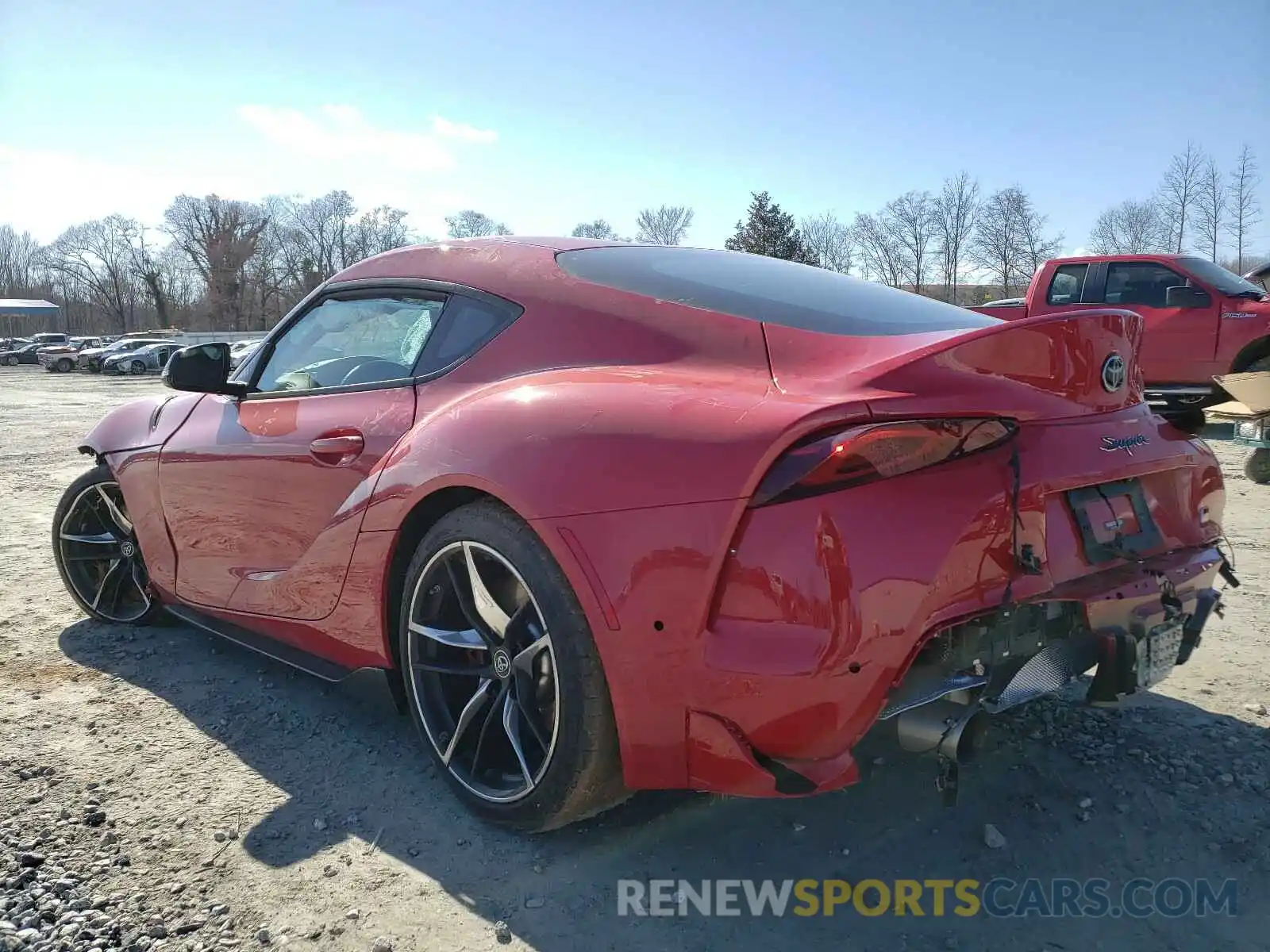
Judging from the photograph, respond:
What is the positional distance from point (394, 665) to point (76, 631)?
2.27 m

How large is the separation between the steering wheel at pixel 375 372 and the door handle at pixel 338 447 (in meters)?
0.21

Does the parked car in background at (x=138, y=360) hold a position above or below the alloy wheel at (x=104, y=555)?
above

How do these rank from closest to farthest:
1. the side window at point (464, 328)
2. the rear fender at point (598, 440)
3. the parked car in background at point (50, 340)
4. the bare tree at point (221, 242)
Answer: the rear fender at point (598, 440) < the side window at point (464, 328) < the parked car in background at point (50, 340) < the bare tree at point (221, 242)

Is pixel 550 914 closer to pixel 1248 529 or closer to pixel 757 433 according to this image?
pixel 757 433

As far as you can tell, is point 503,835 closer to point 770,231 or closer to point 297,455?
point 297,455

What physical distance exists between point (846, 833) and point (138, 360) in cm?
4392

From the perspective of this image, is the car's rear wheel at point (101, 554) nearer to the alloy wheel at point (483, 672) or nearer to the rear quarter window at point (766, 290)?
the alloy wheel at point (483, 672)

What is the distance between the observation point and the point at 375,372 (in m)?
2.82

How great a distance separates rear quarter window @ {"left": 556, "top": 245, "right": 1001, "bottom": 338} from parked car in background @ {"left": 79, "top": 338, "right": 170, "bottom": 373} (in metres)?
44.3

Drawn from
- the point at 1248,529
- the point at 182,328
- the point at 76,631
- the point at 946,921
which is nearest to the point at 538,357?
the point at 946,921

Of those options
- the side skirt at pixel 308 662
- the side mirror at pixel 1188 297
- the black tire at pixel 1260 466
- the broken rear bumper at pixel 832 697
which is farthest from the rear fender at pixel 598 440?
the side mirror at pixel 1188 297

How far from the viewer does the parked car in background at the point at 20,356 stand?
171 feet

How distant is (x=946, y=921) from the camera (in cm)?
199

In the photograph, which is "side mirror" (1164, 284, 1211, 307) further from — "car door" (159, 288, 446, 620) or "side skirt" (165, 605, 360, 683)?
"side skirt" (165, 605, 360, 683)
